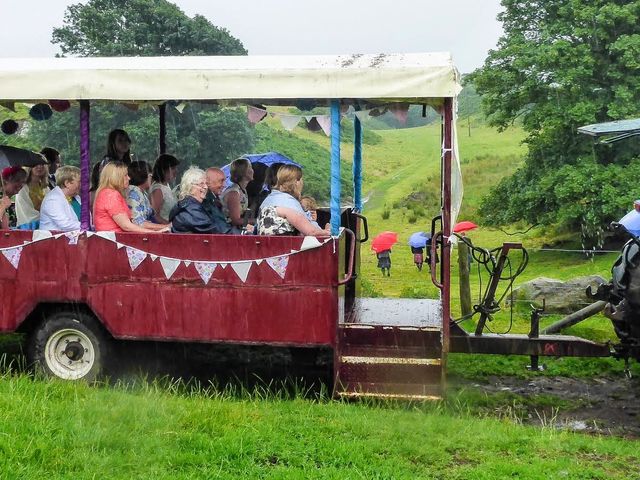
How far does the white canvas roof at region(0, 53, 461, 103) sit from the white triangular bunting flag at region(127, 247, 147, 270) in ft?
4.07

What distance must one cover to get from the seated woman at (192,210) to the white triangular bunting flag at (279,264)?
2.28 feet

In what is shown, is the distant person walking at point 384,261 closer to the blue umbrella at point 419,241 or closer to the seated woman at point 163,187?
the blue umbrella at point 419,241

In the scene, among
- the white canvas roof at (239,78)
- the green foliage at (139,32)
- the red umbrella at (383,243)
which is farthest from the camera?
the green foliage at (139,32)

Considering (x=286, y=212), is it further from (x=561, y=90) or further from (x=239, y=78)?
(x=561, y=90)

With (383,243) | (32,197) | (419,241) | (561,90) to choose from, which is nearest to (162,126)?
(32,197)

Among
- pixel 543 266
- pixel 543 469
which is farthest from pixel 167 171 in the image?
pixel 543 266

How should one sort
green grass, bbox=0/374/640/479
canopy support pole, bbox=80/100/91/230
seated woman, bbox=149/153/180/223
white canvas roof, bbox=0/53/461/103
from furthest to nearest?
seated woman, bbox=149/153/180/223 < canopy support pole, bbox=80/100/91/230 < white canvas roof, bbox=0/53/461/103 < green grass, bbox=0/374/640/479

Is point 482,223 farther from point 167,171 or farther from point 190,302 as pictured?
point 190,302

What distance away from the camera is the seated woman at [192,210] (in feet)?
23.2

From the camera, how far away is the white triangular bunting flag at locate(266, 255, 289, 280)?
6758mm

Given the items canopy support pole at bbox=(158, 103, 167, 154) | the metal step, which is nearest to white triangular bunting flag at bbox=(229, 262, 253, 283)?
the metal step

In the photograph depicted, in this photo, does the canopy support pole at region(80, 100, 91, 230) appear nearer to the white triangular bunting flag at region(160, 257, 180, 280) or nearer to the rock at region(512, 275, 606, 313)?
the white triangular bunting flag at region(160, 257, 180, 280)

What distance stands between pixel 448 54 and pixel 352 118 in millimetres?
1819

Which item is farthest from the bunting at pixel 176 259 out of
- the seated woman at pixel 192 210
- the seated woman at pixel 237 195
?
the seated woman at pixel 237 195
